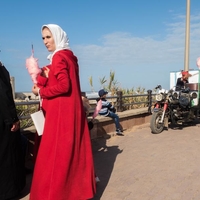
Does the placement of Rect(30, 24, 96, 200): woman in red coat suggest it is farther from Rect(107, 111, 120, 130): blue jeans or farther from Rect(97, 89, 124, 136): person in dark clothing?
Rect(107, 111, 120, 130): blue jeans

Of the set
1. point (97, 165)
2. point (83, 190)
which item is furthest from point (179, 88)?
point (83, 190)

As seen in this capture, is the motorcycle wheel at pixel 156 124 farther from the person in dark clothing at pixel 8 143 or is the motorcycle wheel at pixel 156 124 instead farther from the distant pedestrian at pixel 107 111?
the person in dark clothing at pixel 8 143

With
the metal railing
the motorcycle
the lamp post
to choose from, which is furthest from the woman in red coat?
the lamp post

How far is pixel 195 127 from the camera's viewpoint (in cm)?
872

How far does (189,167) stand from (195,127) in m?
4.31

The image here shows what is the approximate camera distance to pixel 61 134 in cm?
283

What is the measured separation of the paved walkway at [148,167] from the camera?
3.64m

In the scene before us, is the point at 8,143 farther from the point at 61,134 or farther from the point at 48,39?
the point at 48,39

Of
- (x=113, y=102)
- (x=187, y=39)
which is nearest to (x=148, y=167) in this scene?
(x=113, y=102)

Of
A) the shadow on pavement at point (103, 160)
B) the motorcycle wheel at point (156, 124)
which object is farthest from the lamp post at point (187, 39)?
the shadow on pavement at point (103, 160)

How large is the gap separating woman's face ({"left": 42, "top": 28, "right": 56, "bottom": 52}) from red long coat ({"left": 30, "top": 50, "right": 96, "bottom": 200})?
14 centimetres

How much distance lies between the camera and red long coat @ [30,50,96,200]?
278 centimetres

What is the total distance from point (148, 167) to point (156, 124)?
3.14 m

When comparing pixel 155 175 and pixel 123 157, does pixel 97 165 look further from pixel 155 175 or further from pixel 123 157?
pixel 155 175
